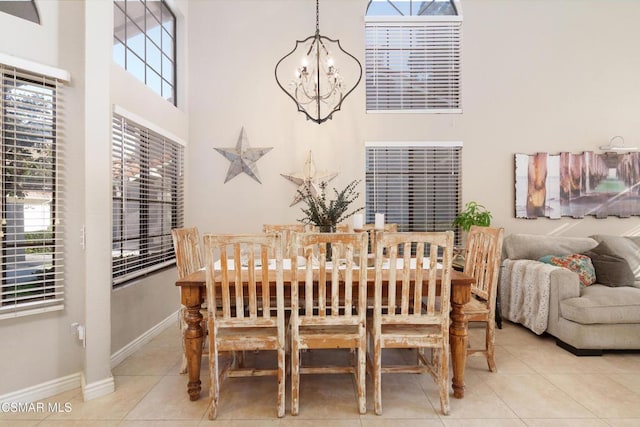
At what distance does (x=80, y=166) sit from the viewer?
215cm

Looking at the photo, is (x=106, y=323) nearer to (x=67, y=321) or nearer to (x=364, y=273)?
(x=67, y=321)

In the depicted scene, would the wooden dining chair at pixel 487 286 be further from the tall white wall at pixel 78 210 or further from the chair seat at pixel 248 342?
the tall white wall at pixel 78 210

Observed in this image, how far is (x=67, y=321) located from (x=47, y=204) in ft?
2.60

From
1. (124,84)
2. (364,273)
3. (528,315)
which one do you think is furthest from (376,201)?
(124,84)

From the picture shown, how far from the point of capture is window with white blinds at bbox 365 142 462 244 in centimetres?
405

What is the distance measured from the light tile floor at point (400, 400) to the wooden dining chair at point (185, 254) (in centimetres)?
37

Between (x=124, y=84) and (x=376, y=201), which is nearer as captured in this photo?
(x=124, y=84)

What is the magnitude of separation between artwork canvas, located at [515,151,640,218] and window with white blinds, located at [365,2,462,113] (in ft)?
4.24

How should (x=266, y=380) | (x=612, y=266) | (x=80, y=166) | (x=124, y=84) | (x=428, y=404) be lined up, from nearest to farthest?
(x=428, y=404)
(x=80, y=166)
(x=266, y=380)
(x=124, y=84)
(x=612, y=266)

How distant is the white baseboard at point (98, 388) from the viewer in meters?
2.06

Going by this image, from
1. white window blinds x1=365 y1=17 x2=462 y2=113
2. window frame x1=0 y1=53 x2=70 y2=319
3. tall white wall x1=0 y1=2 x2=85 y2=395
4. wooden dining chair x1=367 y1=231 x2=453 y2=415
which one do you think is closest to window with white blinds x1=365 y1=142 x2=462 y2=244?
white window blinds x1=365 y1=17 x2=462 y2=113

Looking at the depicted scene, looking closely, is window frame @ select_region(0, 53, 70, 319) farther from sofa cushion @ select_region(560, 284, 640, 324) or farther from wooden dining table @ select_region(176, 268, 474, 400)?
sofa cushion @ select_region(560, 284, 640, 324)

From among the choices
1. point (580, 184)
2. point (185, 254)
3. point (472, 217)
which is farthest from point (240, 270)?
point (580, 184)

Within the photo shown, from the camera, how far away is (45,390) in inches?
81.7
